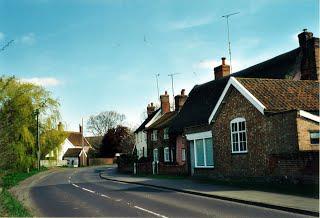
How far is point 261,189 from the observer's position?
61.1 feet

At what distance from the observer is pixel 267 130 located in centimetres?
2023

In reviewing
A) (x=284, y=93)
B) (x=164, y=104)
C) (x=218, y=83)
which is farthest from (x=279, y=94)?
(x=164, y=104)

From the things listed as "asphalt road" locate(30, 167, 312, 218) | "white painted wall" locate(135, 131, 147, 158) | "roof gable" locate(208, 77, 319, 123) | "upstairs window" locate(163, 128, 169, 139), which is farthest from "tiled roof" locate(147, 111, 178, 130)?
"asphalt road" locate(30, 167, 312, 218)

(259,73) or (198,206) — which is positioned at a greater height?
(259,73)

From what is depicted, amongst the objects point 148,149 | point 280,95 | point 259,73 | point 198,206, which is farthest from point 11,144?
point 148,149

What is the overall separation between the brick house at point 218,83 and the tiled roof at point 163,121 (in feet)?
36.9

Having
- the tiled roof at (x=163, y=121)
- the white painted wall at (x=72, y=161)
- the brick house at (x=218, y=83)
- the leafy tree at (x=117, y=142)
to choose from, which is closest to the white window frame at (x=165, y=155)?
the tiled roof at (x=163, y=121)

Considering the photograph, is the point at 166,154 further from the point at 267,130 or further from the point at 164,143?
the point at 267,130

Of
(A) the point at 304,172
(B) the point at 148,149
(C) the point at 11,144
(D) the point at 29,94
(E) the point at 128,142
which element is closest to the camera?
(C) the point at 11,144

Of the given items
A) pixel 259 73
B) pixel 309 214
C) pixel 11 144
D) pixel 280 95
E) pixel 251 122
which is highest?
pixel 259 73

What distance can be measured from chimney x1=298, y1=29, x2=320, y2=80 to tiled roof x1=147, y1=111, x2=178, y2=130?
869 inches

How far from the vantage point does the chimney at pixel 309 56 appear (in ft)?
86.9

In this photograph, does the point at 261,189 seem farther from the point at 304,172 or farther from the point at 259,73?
the point at 259,73

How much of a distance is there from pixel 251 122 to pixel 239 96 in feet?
5.94
